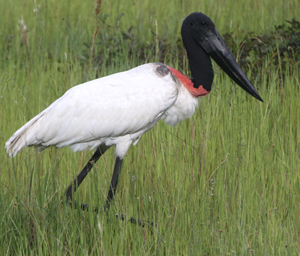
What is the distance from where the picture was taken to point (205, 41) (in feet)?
12.7

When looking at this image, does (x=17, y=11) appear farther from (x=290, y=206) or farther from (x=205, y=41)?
(x=290, y=206)

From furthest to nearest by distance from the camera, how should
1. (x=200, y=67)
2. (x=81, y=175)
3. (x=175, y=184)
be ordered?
(x=200, y=67)
(x=81, y=175)
(x=175, y=184)

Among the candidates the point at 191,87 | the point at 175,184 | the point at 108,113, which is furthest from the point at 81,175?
the point at 191,87

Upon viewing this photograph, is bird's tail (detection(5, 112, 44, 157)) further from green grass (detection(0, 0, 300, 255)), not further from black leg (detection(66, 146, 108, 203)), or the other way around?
black leg (detection(66, 146, 108, 203))

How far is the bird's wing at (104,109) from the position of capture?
3.61 meters

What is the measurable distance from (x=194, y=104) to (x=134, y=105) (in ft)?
1.51

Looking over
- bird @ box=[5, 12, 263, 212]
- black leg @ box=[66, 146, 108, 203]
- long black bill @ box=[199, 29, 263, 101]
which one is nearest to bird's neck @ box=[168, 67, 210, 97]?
bird @ box=[5, 12, 263, 212]

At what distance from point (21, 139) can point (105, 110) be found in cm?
57

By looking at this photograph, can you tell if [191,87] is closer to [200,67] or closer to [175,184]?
[200,67]

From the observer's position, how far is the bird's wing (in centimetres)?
361

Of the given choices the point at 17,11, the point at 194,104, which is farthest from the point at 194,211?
the point at 17,11

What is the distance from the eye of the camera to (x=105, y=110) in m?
3.64

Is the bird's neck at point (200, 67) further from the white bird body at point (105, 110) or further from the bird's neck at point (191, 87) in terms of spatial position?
the white bird body at point (105, 110)

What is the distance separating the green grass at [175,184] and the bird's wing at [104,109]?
7.9 inches
